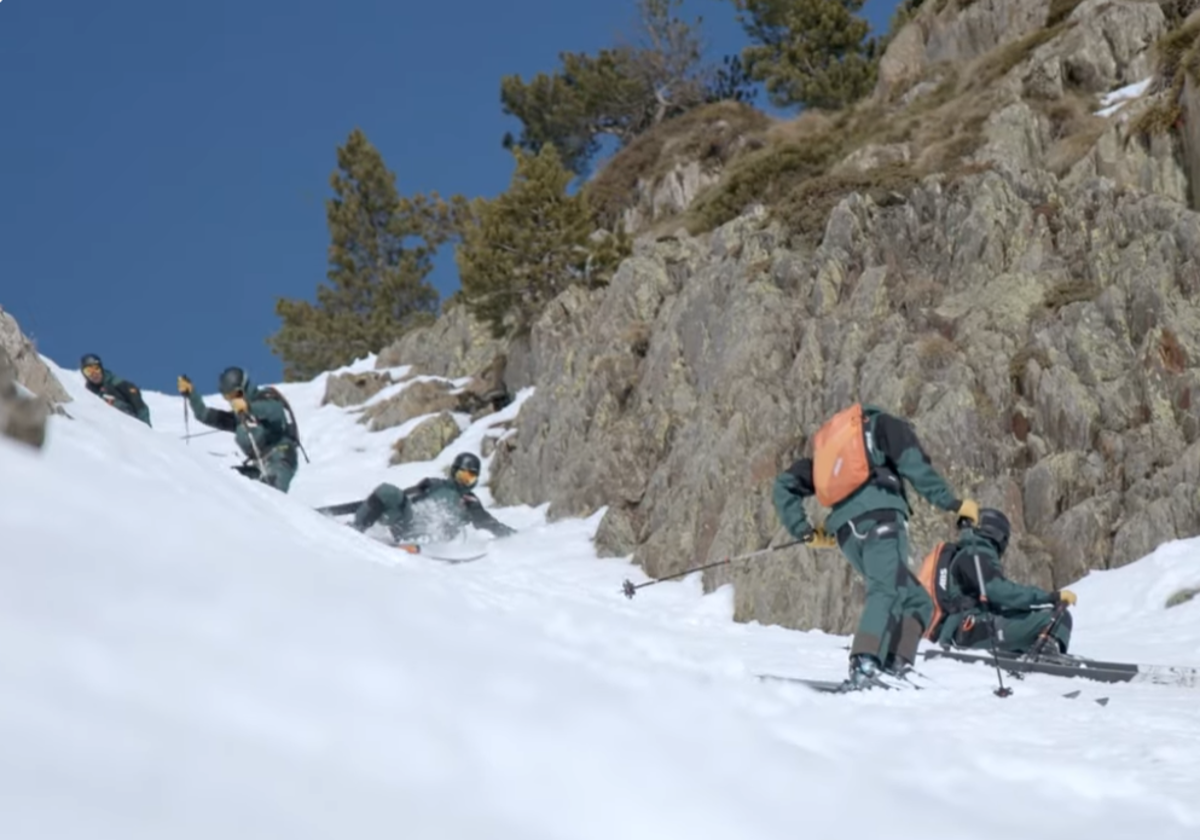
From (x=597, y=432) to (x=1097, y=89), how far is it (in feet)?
49.1

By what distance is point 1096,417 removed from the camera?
1518 cm

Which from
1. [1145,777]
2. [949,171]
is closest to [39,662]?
[1145,777]

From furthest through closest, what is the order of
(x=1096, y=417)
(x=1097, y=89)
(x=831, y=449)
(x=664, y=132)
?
(x=664, y=132)
(x=1097, y=89)
(x=1096, y=417)
(x=831, y=449)

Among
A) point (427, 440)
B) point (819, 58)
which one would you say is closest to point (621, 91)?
point (819, 58)

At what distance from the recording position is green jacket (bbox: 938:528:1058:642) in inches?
370

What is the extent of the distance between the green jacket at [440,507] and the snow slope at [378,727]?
12.9 m

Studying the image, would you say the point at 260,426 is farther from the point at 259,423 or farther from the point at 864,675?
the point at 864,675

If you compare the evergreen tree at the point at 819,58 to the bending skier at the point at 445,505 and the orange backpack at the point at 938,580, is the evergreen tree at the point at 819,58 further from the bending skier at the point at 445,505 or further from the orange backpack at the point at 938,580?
the orange backpack at the point at 938,580

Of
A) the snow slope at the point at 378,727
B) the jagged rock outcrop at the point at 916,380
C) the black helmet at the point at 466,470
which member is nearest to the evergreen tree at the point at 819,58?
the jagged rock outcrop at the point at 916,380

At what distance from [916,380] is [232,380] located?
31.0 feet

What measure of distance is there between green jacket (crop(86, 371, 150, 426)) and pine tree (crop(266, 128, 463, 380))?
96.7 ft

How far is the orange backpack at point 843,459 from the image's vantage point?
7324mm

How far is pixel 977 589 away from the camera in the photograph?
9.66 m

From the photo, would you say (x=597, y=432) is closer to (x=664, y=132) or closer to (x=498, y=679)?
(x=498, y=679)
